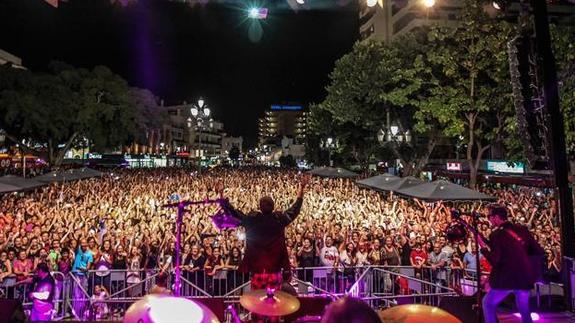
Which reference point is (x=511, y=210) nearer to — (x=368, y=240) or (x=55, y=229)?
(x=368, y=240)

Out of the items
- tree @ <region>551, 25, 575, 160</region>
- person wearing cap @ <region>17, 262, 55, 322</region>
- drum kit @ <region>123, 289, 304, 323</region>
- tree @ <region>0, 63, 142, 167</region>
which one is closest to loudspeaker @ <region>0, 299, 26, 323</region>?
person wearing cap @ <region>17, 262, 55, 322</region>

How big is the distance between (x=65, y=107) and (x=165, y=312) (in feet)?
128

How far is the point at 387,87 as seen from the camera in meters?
25.9

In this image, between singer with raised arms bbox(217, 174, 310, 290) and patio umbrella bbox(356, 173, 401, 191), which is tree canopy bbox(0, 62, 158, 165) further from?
singer with raised arms bbox(217, 174, 310, 290)

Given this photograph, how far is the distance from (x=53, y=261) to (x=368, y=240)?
25.8 ft

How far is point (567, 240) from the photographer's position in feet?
21.2

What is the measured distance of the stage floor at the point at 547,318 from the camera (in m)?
5.69

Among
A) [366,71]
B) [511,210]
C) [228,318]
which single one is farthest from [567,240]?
[366,71]

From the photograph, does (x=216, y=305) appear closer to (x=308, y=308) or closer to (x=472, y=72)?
(x=308, y=308)

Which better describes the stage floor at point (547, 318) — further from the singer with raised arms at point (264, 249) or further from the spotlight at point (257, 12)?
the spotlight at point (257, 12)

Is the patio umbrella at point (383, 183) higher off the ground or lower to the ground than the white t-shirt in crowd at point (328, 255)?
higher

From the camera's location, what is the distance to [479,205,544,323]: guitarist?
474cm

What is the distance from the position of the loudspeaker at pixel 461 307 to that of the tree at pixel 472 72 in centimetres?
1426

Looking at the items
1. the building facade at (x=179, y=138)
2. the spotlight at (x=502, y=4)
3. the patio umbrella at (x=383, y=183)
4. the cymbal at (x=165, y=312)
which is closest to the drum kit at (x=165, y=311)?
the cymbal at (x=165, y=312)
